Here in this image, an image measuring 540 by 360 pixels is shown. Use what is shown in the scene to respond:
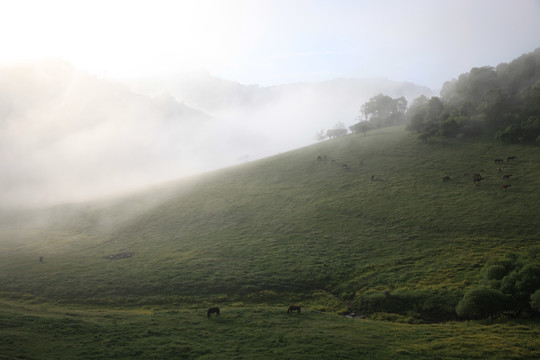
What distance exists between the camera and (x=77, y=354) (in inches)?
809

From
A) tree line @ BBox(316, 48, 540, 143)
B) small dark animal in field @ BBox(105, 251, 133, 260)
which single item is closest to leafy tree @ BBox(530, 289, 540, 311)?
small dark animal in field @ BBox(105, 251, 133, 260)

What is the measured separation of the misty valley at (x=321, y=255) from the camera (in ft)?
75.3

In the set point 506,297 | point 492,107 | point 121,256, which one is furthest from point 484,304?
point 492,107

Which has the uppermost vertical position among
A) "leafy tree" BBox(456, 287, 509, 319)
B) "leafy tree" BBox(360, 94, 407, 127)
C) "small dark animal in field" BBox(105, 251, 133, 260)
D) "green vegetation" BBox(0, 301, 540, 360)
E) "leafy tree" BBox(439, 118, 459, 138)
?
"leafy tree" BBox(360, 94, 407, 127)

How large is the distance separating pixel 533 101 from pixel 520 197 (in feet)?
149

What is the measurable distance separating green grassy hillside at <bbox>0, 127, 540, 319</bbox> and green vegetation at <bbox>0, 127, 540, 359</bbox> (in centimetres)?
29

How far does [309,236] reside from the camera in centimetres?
4997

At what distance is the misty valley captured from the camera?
75.3 feet

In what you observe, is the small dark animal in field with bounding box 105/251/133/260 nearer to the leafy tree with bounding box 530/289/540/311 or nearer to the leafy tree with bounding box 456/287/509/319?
the leafy tree with bounding box 456/287/509/319

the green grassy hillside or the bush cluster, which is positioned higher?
the green grassy hillside

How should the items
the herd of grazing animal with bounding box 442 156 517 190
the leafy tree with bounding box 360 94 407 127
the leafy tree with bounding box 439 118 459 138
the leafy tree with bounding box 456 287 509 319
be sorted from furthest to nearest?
1. the leafy tree with bounding box 360 94 407 127
2. the leafy tree with bounding box 439 118 459 138
3. the herd of grazing animal with bounding box 442 156 517 190
4. the leafy tree with bounding box 456 287 509 319

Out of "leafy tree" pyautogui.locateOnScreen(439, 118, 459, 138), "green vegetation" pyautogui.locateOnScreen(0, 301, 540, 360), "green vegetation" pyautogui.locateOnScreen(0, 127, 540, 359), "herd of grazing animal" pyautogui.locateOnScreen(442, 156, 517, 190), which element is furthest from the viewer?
"leafy tree" pyautogui.locateOnScreen(439, 118, 459, 138)

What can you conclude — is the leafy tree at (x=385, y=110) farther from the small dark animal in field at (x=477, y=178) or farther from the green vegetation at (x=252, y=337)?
the green vegetation at (x=252, y=337)

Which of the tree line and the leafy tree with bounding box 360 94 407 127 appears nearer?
the tree line
